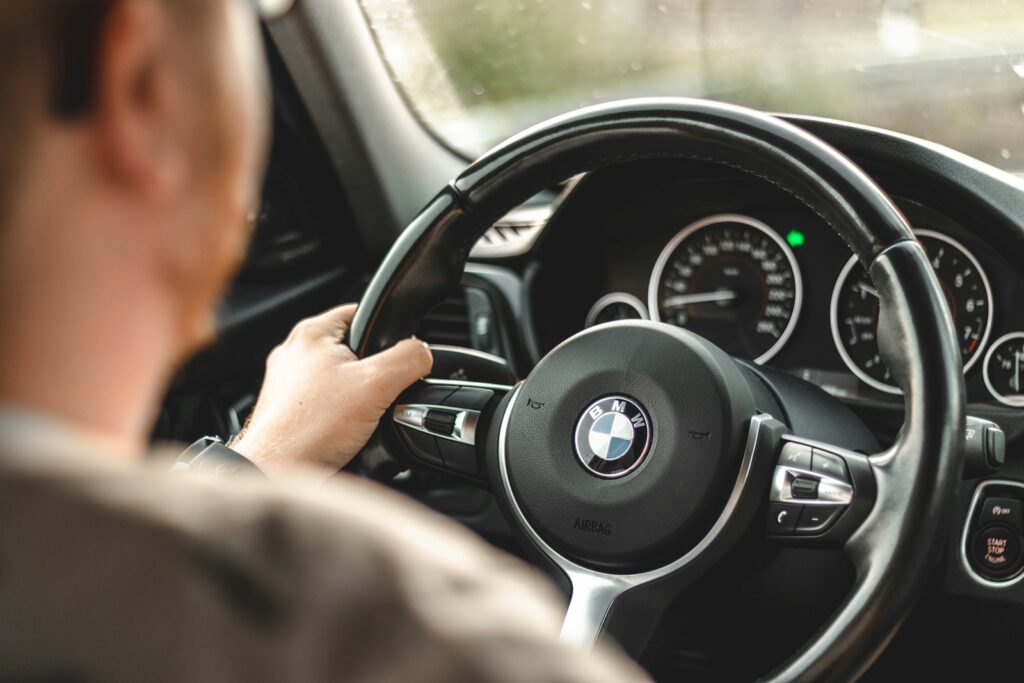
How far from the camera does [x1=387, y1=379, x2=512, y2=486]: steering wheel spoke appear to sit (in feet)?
4.81

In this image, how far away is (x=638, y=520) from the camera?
1.25 metres

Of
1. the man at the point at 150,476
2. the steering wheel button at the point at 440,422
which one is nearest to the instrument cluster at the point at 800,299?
the steering wheel button at the point at 440,422

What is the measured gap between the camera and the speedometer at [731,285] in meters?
1.85

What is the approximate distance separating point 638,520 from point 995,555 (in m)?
0.53

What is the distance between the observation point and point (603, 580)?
1268 mm

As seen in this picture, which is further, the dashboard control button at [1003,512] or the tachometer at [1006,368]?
the tachometer at [1006,368]

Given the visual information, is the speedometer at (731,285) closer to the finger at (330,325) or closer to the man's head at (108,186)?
the finger at (330,325)

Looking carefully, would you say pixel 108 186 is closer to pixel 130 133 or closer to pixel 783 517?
pixel 130 133

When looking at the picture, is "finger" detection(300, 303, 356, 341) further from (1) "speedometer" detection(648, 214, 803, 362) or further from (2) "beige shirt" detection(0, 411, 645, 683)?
(2) "beige shirt" detection(0, 411, 645, 683)

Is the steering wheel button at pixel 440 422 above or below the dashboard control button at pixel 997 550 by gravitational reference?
above

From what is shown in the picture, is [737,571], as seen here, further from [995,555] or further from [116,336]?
[116,336]

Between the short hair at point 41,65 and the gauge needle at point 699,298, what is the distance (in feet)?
4.99

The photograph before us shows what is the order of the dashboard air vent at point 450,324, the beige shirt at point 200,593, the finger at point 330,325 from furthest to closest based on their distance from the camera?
1. the dashboard air vent at point 450,324
2. the finger at point 330,325
3. the beige shirt at point 200,593

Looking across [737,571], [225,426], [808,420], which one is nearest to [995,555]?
[808,420]
